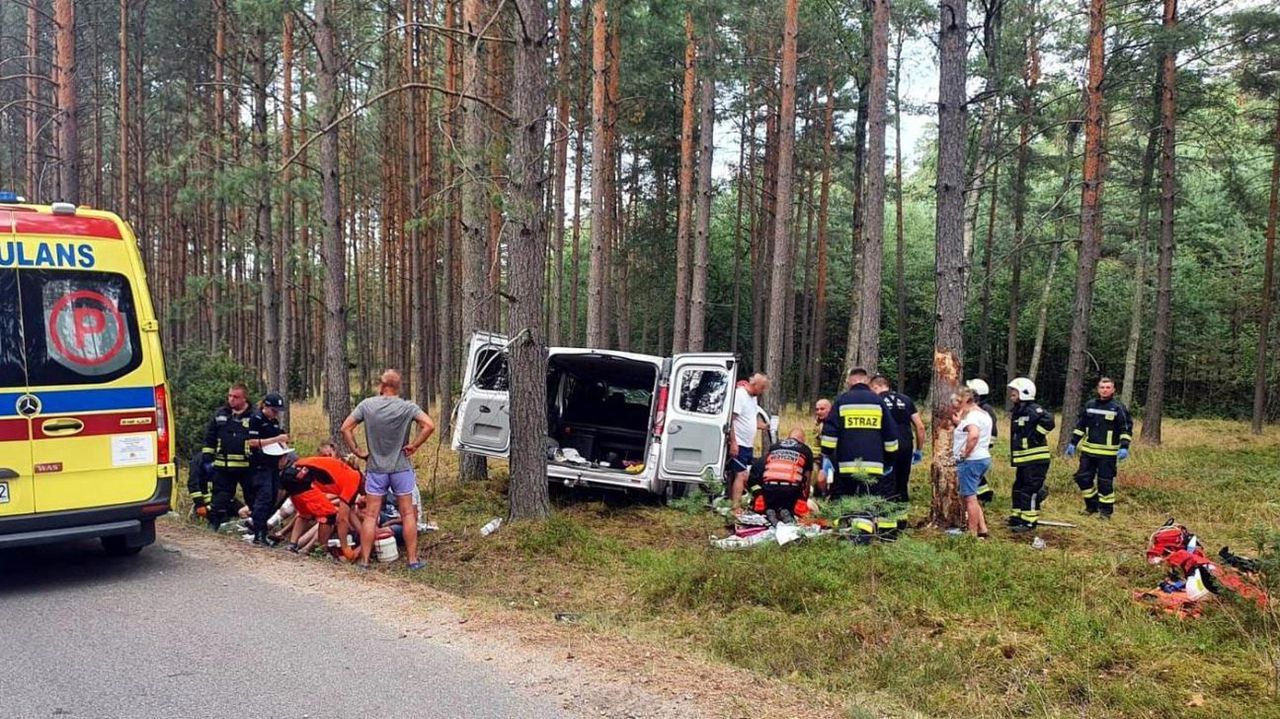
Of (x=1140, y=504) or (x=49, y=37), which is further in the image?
(x=49, y=37)

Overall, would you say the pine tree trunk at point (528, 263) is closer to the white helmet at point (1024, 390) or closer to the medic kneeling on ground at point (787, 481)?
the medic kneeling on ground at point (787, 481)

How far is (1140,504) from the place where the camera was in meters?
10.0

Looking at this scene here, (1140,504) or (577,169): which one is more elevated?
(577,169)

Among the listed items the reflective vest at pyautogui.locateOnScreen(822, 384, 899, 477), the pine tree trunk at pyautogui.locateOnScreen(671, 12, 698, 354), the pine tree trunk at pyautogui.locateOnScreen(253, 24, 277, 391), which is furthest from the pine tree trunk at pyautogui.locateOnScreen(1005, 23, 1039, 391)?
the pine tree trunk at pyautogui.locateOnScreen(253, 24, 277, 391)

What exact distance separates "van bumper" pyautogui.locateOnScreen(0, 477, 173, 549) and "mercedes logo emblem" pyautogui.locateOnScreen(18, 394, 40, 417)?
69cm

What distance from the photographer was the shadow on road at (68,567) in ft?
18.7

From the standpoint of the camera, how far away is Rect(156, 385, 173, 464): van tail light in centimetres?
587

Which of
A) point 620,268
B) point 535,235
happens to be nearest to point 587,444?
point 535,235

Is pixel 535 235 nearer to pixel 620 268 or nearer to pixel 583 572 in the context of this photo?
pixel 583 572

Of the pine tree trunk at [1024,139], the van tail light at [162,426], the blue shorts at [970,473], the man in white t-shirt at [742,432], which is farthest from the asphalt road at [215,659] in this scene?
the pine tree trunk at [1024,139]

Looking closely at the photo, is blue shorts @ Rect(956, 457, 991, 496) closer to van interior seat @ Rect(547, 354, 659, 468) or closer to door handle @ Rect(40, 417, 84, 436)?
van interior seat @ Rect(547, 354, 659, 468)

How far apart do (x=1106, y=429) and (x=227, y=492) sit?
9.61 meters

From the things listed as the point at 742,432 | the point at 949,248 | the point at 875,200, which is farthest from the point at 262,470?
the point at 875,200

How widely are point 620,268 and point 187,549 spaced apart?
2080 cm
